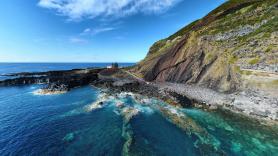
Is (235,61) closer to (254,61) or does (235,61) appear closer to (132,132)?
(254,61)

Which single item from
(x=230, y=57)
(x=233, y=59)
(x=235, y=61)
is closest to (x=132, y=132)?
(x=235, y=61)

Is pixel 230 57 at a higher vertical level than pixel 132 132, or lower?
higher

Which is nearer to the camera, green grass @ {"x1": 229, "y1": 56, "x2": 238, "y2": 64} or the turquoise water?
the turquoise water

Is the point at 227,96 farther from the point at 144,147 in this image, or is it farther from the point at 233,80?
the point at 144,147

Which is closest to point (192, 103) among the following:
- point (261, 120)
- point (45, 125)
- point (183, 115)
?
point (183, 115)

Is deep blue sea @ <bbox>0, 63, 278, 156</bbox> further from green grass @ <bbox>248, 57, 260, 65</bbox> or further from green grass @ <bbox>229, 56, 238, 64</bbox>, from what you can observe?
green grass @ <bbox>229, 56, 238, 64</bbox>

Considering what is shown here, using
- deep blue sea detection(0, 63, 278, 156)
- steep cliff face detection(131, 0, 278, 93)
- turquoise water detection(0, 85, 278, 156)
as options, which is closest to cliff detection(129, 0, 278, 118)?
steep cliff face detection(131, 0, 278, 93)
